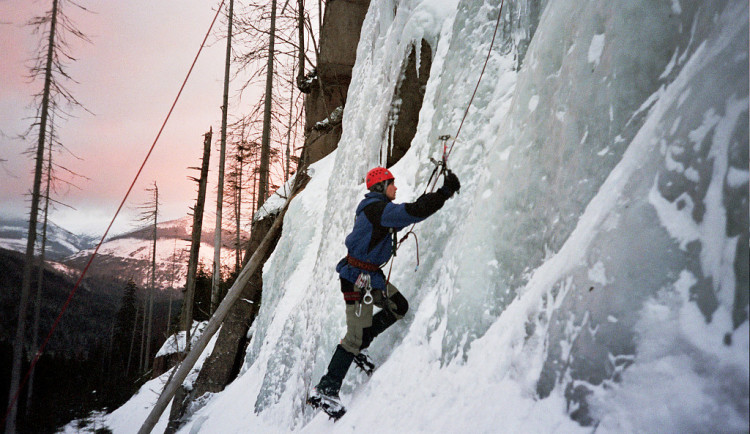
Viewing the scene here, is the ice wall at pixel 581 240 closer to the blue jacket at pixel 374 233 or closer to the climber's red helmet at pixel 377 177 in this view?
the blue jacket at pixel 374 233

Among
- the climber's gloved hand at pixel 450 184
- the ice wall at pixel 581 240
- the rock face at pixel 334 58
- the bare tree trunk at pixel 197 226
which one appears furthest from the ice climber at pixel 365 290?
the bare tree trunk at pixel 197 226

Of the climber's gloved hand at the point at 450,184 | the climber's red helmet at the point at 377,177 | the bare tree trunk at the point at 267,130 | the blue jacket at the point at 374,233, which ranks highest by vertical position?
the bare tree trunk at the point at 267,130

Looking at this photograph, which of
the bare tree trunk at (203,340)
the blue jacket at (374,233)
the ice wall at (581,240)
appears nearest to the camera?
the ice wall at (581,240)

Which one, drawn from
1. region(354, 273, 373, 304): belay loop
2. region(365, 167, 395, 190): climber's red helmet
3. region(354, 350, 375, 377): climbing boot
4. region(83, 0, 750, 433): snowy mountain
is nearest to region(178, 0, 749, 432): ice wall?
region(83, 0, 750, 433): snowy mountain

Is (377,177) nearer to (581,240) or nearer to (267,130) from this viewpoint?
(581,240)

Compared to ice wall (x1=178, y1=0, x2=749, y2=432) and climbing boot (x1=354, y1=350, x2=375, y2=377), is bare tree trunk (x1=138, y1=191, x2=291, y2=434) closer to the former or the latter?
ice wall (x1=178, y1=0, x2=749, y2=432)

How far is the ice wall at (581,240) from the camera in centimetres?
128

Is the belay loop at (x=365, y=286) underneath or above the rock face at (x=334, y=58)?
underneath

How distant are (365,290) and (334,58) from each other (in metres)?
9.11

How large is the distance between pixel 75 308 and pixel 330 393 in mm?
78280

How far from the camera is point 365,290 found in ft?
11.5

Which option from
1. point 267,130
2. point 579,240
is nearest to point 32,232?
point 267,130

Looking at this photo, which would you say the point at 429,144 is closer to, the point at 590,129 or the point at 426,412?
the point at 590,129

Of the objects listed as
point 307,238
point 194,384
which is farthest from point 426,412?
point 194,384
